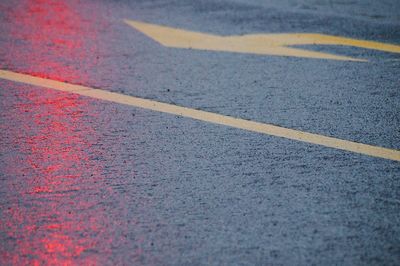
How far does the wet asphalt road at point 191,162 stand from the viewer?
251 cm

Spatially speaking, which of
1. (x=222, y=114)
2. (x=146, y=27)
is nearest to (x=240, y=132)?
(x=222, y=114)

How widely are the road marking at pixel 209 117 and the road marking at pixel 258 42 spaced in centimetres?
163

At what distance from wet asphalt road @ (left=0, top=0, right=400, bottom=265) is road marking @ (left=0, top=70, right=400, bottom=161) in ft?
0.27

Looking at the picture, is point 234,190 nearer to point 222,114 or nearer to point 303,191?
point 303,191

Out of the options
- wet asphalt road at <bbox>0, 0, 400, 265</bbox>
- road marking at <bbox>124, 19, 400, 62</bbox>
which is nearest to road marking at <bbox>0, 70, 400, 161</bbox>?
wet asphalt road at <bbox>0, 0, 400, 265</bbox>

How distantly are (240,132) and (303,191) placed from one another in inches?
35.2

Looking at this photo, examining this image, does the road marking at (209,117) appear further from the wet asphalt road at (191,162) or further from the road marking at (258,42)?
the road marking at (258,42)

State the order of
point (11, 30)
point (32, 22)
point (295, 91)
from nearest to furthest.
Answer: point (295, 91)
point (11, 30)
point (32, 22)

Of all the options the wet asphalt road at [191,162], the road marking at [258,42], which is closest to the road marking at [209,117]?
the wet asphalt road at [191,162]

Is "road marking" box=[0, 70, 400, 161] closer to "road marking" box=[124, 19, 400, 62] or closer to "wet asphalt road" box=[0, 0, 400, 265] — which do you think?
"wet asphalt road" box=[0, 0, 400, 265]

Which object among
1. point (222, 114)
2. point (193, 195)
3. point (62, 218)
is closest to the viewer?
point (62, 218)

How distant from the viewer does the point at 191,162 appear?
130 inches

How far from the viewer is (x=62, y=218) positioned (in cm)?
270

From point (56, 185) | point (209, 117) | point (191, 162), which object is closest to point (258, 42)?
point (209, 117)
